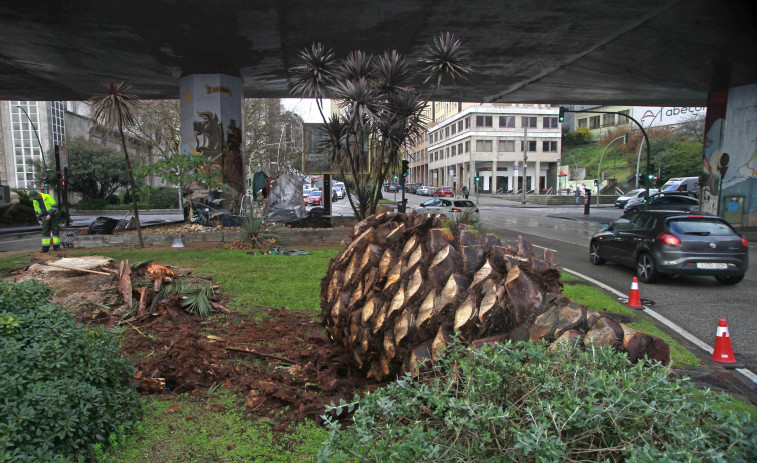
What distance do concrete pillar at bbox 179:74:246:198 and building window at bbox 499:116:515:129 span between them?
206ft

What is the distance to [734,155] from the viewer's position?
21656 mm

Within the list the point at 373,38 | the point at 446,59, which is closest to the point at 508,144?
the point at 373,38

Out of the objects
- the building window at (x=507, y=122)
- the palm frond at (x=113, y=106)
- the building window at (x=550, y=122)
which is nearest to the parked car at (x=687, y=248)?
the palm frond at (x=113, y=106)

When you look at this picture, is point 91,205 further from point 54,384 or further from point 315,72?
point 54,384

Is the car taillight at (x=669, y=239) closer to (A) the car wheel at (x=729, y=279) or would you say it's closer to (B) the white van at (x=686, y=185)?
(A) the car wheel at (x=729, y=279)

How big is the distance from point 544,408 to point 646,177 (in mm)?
31952

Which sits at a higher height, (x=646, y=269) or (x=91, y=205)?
(x=91, y=205)

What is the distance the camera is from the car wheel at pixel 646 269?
33.3 feet

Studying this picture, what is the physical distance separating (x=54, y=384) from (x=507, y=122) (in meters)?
79.9

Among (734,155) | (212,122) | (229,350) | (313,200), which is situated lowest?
(229,350)

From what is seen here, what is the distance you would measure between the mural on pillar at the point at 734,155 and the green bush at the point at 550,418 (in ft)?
83.4

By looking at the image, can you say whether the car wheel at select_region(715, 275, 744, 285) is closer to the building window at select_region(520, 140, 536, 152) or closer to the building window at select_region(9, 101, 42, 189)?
the building window at select_region(9, 101, 42, 189)

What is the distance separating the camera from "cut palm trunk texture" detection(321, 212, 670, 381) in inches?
82.9

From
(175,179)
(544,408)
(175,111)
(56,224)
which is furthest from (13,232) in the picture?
(544,408)
